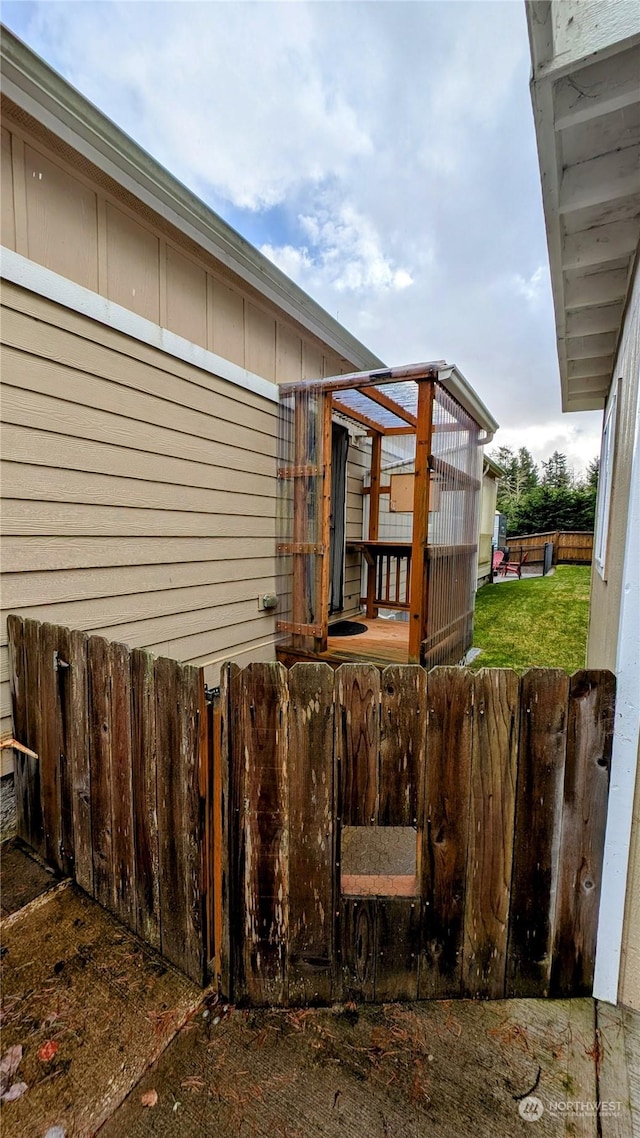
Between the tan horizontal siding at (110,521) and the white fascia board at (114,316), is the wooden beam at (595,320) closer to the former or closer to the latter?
the white fascia board at (114,316)

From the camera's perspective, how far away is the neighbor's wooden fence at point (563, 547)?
1688 cm

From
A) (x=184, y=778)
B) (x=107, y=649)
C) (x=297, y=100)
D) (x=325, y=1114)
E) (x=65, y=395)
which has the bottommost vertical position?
(x=325, y=1114)

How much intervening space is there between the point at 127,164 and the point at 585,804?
3805mm

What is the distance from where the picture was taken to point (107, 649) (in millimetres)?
Result: 1808

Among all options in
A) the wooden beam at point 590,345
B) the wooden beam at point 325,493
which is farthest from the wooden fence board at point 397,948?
the wooden beam at point 590,345

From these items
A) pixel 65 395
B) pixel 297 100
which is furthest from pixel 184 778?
pixel 297 100

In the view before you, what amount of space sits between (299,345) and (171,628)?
3.12 m

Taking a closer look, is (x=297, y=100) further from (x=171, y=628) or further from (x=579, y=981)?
(x=579, y=981)

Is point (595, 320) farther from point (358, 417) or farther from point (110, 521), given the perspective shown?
point (110, 521)

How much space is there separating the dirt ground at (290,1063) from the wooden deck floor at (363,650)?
2.58 meters

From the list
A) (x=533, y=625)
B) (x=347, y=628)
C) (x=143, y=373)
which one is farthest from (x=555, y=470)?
(x=143, y=373)

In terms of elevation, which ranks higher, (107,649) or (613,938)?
(107,649)

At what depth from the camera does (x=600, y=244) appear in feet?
7.58

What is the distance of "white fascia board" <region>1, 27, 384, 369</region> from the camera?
84.8 inches
